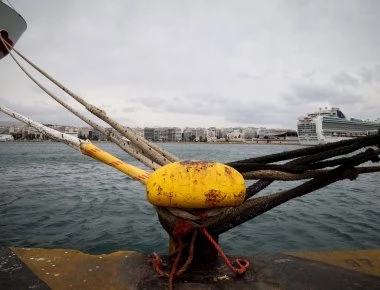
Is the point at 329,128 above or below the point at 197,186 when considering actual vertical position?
above

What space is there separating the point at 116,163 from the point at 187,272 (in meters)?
1.00

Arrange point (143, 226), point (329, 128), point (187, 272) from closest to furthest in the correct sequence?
1. point (187, 272)
2. point (143, 226)
3. point (329, 128)

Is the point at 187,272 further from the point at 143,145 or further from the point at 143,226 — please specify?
the point at 143,226

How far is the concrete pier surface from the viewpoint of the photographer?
1793 millimetres

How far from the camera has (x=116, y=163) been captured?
7.48 feet

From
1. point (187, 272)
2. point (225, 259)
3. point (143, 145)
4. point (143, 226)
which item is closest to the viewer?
point (225, 259)

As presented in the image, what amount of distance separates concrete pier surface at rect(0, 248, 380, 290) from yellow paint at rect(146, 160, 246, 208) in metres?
0.55

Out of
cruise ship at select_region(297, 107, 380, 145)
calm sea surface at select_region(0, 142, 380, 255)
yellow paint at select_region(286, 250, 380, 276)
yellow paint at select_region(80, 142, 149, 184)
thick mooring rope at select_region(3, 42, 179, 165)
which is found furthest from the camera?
cruise ship at select_region(297, 107, 380, 145)

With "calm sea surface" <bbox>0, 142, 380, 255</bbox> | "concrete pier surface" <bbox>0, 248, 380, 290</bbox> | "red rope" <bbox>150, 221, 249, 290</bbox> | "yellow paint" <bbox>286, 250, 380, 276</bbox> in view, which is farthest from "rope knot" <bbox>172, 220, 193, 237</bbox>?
"calm sea surface" <bbox>0, 142, 380, 255</bbox>

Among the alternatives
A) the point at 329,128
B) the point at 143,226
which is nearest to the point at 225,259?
the point at 143,226

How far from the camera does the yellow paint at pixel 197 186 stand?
1659 mm

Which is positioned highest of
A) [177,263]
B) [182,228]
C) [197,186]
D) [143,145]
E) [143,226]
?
[143,145]

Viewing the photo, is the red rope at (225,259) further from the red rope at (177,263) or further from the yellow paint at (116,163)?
the yellow paint at (116,163)

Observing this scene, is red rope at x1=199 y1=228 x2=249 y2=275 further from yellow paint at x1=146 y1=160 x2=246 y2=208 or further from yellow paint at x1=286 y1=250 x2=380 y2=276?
yellow paint at x1=286 y1=250 x2=380 y2=276
